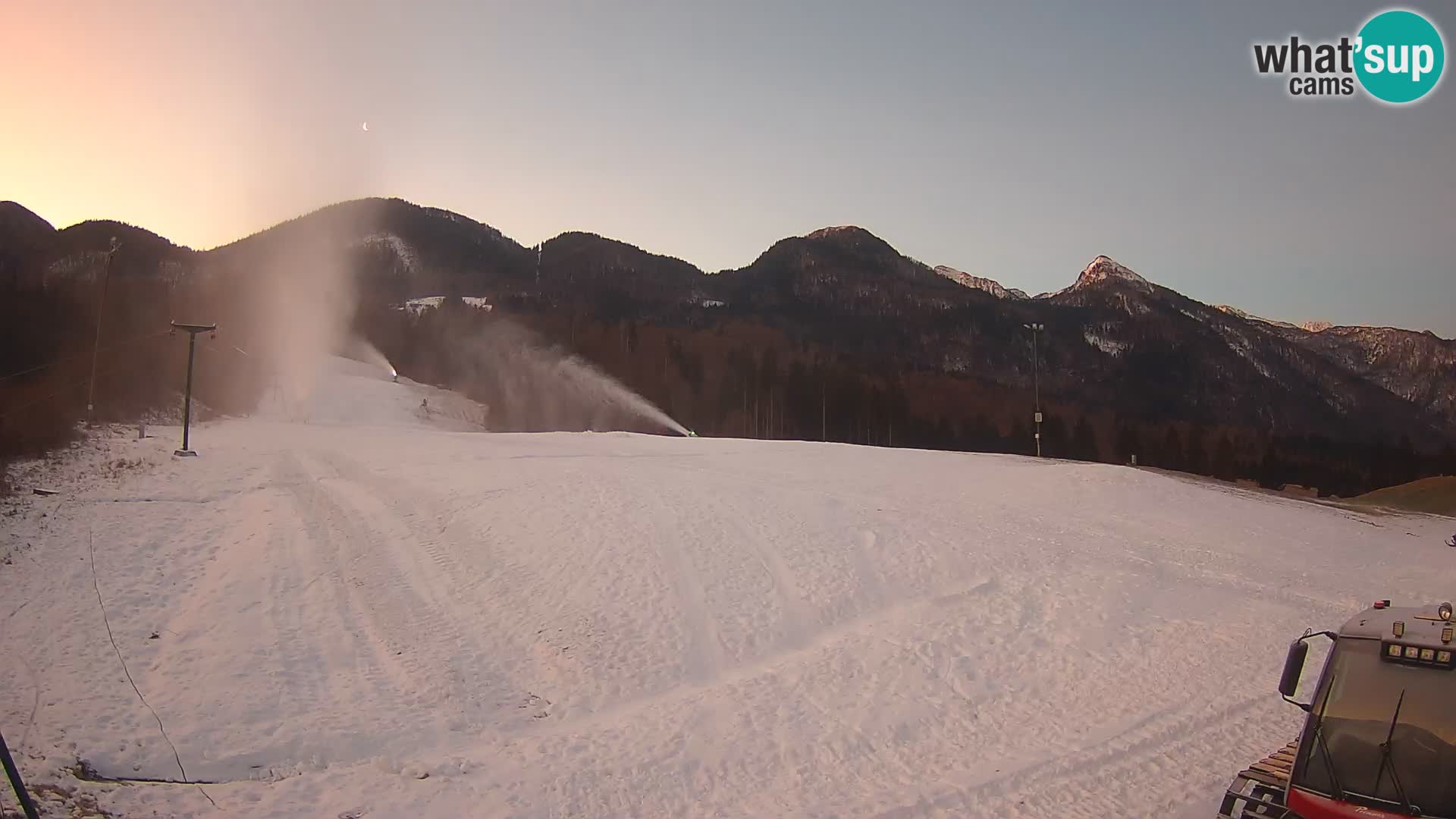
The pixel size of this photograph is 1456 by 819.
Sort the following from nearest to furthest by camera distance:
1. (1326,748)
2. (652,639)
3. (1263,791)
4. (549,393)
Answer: (1326,748) < (1263,791) < (652,639) < (549,393)

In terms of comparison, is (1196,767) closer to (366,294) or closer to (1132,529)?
(1132,529)

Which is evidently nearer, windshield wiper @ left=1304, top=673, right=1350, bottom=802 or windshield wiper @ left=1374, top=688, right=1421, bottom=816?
windshield wiper @ left=1374, top=688, right=1421, bottom=816

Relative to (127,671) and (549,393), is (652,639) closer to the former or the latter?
(127,671)

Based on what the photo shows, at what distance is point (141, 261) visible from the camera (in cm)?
15812

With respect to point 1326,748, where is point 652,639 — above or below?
below

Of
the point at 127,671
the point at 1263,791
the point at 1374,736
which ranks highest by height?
the point at 1374,736

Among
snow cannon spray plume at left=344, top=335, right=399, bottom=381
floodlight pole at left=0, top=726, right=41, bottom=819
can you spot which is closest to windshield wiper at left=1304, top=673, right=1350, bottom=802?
floodlight pole at left=0, top=726, right=41, bottom=819

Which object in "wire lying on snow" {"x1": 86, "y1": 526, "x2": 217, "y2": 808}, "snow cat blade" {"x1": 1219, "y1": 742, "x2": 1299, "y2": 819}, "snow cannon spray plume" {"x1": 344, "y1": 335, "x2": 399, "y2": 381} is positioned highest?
"snow cannon spray plume" {"x1": 344, "y1": 335, "x2": 399, "y2": 381}

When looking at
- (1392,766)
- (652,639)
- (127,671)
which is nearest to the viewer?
(1392,766)

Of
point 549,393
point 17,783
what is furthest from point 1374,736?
point 549,393

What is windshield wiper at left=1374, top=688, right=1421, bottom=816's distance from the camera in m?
5.25

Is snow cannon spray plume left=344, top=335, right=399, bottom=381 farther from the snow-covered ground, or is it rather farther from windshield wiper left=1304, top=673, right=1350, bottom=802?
windshield wiper left=1304, top=673, right=1350, bottom=802

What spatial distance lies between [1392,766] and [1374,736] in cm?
22

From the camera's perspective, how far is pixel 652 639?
1254 centimetres
